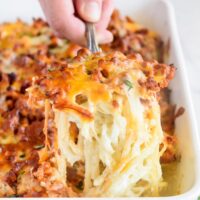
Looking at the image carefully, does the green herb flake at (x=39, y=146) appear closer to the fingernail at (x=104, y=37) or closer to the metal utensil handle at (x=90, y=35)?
the metal utensil handle at (x=90, y=35)

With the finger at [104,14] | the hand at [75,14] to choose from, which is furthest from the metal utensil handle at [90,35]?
the finger at [104,14]

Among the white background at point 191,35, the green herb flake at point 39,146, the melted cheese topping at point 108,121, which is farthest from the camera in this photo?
the white background at point 191,35

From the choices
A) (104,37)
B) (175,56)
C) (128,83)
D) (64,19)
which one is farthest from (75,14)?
(128,83)

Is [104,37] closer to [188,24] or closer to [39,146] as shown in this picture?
[39,146]

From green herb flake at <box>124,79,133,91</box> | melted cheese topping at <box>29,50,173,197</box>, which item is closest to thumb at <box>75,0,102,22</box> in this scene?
melted cheese topping at <box>29,50,173,197</box>

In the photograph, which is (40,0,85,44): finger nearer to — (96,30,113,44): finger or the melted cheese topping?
(96,30,113,44): finger

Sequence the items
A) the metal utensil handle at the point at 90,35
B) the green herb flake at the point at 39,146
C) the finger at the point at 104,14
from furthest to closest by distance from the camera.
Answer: the finger at the point at 104,14
the metal utensil handle at the point at 90,35
the green herb flake at the point at 39,146

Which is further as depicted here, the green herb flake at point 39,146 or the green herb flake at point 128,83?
the green herb flake at point 39,146
